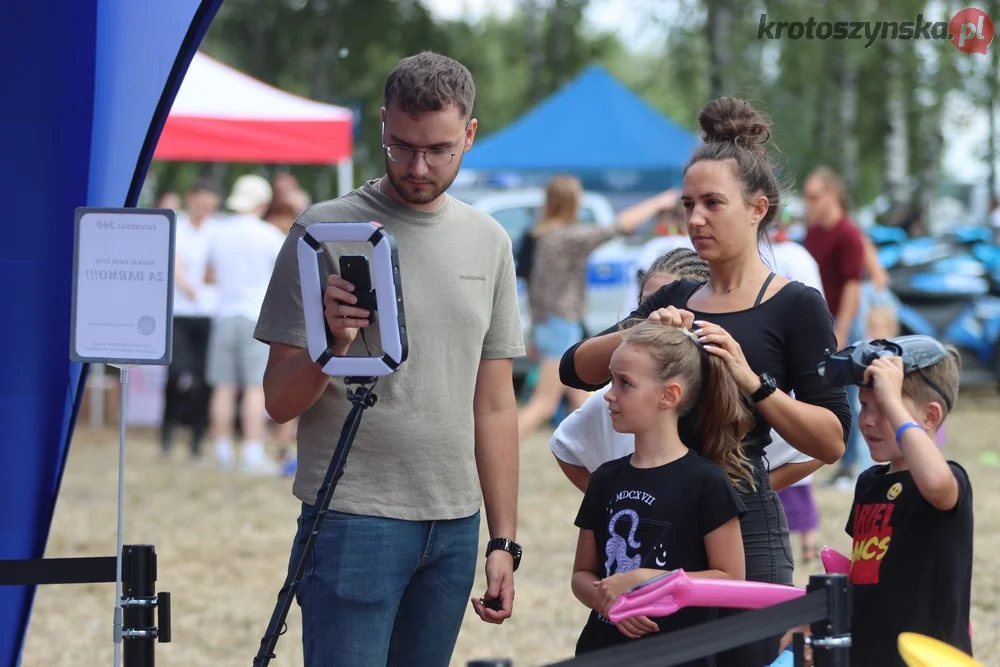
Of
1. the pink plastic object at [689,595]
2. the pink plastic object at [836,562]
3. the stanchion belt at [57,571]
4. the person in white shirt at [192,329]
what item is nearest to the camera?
the pink plastic object at [689,595]

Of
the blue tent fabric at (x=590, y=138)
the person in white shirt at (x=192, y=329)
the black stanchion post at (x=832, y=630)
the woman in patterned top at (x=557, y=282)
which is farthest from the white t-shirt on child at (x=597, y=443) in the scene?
the blue tent fabric at (x=590, y=138)

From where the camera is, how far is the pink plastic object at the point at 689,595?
252 centimetres

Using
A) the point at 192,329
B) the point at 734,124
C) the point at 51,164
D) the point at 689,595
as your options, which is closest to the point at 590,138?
the point at 192,329

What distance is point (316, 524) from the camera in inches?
96.9

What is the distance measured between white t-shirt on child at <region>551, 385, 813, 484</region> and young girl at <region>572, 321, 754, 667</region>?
0.34 m

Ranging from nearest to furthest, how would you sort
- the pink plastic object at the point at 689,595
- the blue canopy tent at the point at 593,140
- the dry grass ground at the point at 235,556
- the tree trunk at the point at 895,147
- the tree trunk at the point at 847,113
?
1. the pink plastic object at the point at 689,595
2. the dry grass ground at the point at 235,556
3. the blue canopy tent at the point at 593,140
4. the tree trunk at the point at 895,147
5. the tree trunk at the point at 847,113

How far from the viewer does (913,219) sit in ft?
56.2

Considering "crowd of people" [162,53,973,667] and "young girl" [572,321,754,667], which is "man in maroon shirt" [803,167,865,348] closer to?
"crowd of people" [162,53,973,667]

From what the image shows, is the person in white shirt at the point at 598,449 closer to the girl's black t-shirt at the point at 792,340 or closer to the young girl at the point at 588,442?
the young girl at the point at 588,442

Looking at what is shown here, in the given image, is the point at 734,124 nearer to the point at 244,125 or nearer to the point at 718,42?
the point at 244,125

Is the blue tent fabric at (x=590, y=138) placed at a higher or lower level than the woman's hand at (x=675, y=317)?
higher

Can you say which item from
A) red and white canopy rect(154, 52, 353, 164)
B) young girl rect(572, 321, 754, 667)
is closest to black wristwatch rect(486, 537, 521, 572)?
young girl rect(572, 321, 754, 667)

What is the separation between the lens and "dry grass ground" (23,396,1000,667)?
5.34 meters
